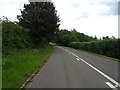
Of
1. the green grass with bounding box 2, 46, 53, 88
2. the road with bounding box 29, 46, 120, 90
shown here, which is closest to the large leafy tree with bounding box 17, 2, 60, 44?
the green grass with bounding box 2, 46, 53, 88

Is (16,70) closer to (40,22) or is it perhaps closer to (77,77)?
(77,77)

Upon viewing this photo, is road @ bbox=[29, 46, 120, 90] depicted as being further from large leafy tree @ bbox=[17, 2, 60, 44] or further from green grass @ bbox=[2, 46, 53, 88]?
large leafy tree @ bbox=[17, 2, 60, 44]

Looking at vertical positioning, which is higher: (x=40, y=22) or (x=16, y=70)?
(x=40, y=22)

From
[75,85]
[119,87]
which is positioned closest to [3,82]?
[75,85]

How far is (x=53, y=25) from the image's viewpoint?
3108 centimetres

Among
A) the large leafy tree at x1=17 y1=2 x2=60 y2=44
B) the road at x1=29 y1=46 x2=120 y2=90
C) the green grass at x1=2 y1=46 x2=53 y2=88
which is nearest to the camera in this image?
the road at x1=29 y1=46 x2=120 y2=90

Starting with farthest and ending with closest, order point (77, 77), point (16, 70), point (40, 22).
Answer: point (40, 22), point (16, 70), point (77, 77)

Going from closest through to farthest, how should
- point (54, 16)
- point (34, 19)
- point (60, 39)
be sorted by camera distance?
1. point (34, 19)
2. point (54, 16)
3. point (60, 39)

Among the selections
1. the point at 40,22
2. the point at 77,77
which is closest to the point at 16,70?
the point at 77,77

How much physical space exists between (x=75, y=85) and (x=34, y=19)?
24.2 meters

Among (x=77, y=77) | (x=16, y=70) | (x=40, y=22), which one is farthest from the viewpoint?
(x=40, y=22)

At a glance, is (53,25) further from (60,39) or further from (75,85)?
(60,39)

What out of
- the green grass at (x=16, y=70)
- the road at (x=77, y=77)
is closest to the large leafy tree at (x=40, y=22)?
the green grass at (x=16, y=70)

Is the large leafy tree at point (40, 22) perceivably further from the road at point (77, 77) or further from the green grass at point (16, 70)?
the road at point (77, 77)
